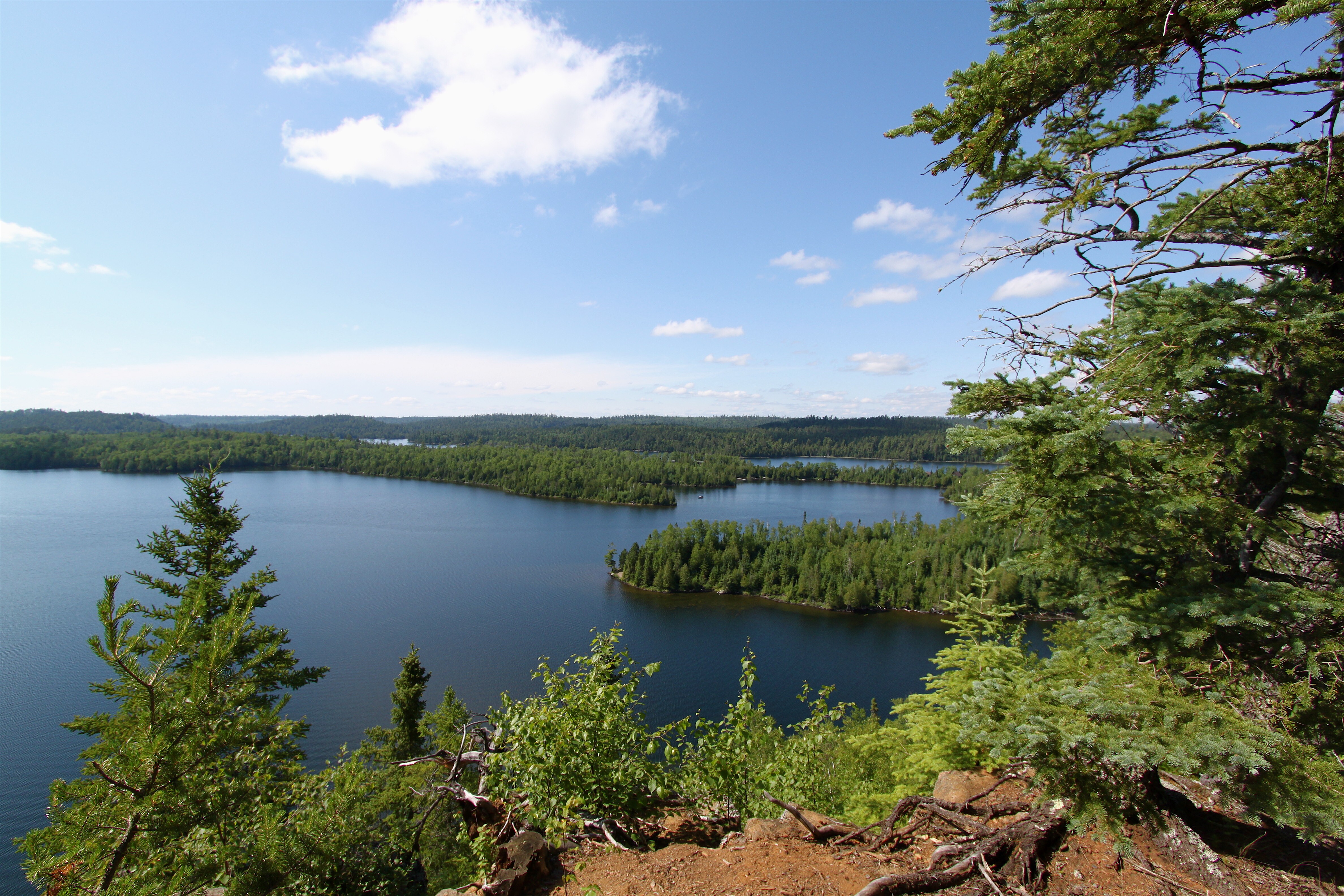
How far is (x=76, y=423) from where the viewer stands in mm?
166375

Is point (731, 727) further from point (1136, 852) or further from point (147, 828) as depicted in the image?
point (147, 828)

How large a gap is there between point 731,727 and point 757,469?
12329 centimetres

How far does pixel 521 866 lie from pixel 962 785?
131 inches

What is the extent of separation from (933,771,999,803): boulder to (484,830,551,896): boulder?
2850 millimetres

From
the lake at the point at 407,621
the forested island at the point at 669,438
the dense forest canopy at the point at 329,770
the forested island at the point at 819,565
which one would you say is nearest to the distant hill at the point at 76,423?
the forested island at the point at 669,438

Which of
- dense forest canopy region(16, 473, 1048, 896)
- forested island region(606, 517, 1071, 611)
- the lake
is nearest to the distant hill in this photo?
the lake

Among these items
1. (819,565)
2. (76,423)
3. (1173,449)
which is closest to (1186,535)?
(1173,449)

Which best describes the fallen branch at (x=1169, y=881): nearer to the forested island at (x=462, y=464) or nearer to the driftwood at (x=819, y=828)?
the driftwood at (x=819, y=828)

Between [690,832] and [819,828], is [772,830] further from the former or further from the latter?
[690,832]

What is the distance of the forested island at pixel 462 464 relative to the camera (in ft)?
313

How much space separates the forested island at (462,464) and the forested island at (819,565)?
35950mm

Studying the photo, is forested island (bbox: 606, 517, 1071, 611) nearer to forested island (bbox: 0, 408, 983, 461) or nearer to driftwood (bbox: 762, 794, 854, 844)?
driftwood (bbox: 762, 794, 854, 844)

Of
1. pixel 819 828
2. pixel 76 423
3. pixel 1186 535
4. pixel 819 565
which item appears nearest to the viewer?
pixel 1186 535

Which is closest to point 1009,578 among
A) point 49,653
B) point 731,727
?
point 731,727
